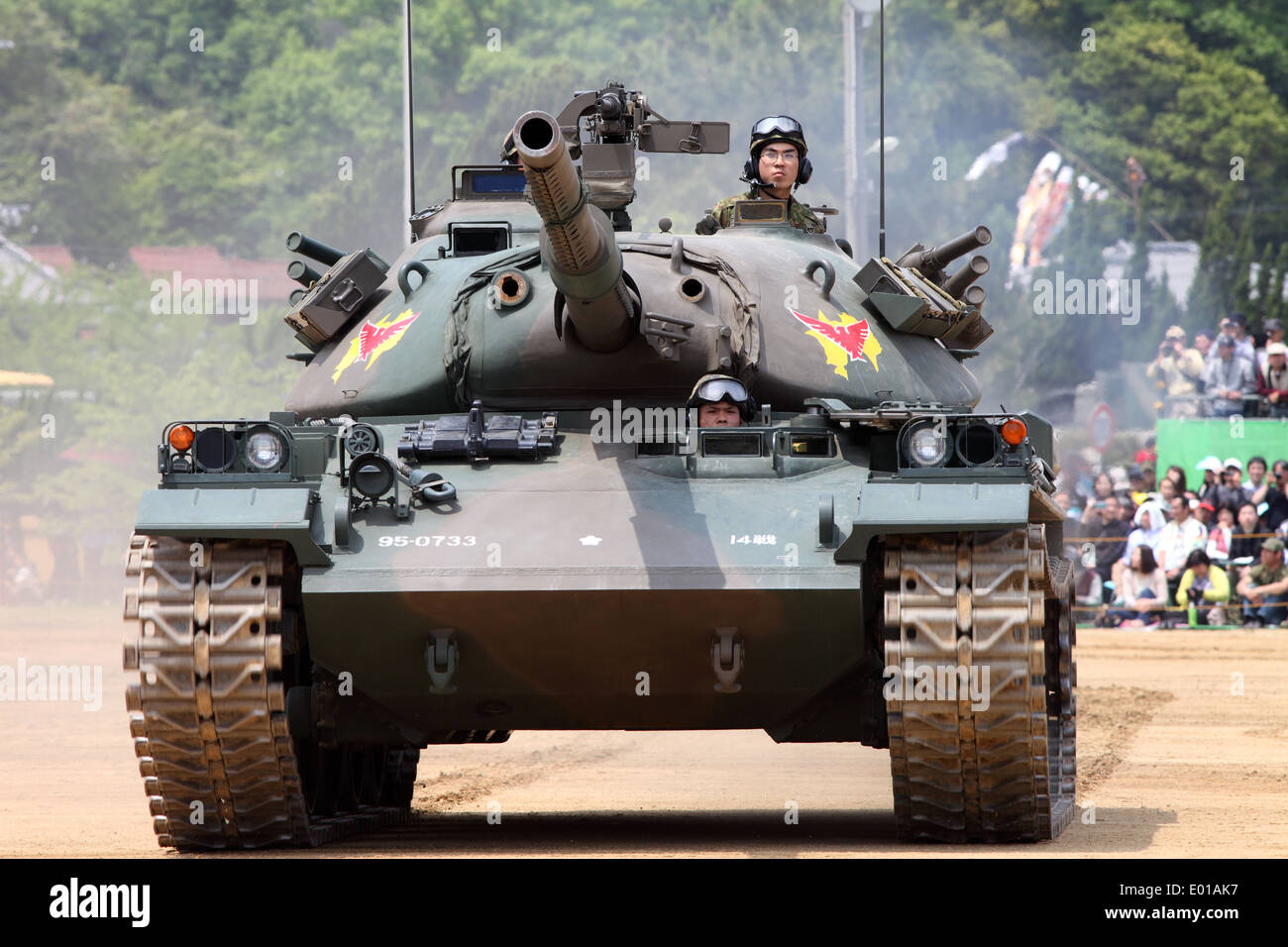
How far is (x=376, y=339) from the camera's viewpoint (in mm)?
14172

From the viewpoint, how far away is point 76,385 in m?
42.9

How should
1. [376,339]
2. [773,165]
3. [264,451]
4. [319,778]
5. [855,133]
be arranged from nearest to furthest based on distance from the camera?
[264,451]
[319,778]
[376,339]
[773,165]
[855,133]

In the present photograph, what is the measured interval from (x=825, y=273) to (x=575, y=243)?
3.38 m

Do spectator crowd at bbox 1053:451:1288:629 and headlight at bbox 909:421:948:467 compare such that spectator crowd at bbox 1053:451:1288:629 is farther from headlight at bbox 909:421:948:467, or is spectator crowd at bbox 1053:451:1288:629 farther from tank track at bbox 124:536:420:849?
tank track at bbox 124:536:420:849

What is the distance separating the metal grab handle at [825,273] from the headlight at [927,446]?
241 cm

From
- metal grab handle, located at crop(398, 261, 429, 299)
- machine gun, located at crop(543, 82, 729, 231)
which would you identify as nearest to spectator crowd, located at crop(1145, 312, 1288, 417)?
machine gun, located at crop(543, 82, 729, 231)

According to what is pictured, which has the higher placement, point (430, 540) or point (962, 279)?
point (962, 279)

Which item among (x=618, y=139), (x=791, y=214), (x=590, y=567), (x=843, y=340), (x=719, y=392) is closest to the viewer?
(x=590, y=567)

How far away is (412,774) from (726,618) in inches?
185

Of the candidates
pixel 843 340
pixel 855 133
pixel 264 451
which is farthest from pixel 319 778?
pixel 855 133

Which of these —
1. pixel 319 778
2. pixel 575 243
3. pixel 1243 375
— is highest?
pixel 1243 375

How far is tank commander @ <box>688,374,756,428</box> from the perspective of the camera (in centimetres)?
1269

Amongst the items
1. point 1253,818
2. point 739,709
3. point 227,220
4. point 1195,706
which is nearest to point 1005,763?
point 739,709

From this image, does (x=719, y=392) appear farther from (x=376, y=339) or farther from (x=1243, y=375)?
(x=1243, y=375)
